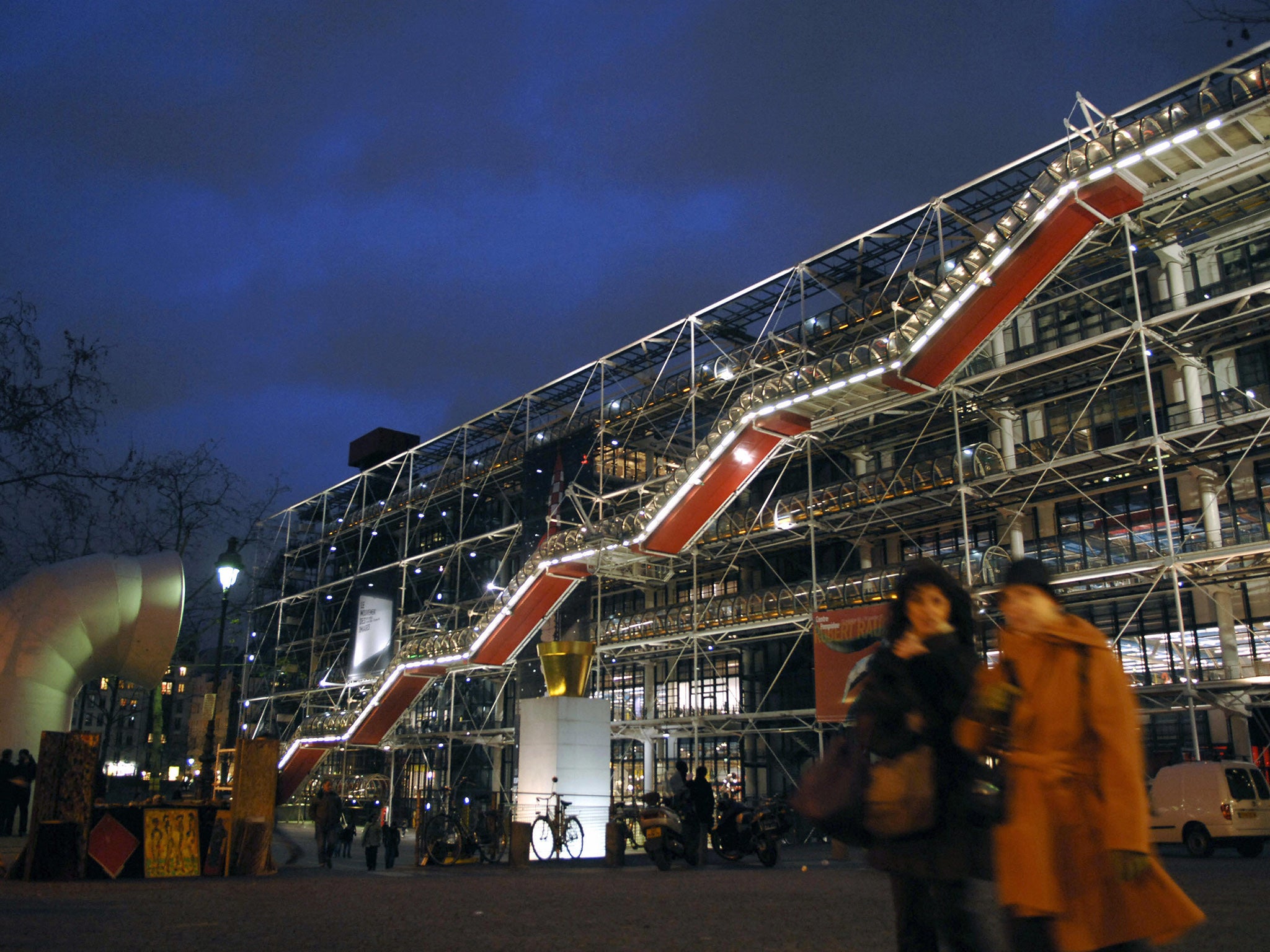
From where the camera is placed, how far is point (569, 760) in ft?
57.4

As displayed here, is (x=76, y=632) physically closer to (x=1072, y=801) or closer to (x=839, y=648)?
(x=839, y=648)

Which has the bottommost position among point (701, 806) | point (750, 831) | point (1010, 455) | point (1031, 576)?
point (750, 831)

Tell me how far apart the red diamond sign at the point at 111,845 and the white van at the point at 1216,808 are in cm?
1338

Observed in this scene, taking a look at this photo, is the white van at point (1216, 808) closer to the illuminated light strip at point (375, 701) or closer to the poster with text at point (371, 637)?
the illuminated light strip at point (375, 701)

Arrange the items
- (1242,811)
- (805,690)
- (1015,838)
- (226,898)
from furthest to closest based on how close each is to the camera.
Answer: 1. (805,690)
2. (1242,811)
3. (226,898)
4. (1015,838)

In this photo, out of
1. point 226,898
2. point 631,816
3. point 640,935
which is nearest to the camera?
point 640,935

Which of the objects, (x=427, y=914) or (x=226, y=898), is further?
(x=226, y=898)

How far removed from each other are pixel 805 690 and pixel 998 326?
11576 mm

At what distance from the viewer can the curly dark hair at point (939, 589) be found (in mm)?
3713

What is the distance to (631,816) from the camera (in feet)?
51.7

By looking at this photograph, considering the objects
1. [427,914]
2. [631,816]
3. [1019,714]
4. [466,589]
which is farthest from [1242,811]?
[466,589]

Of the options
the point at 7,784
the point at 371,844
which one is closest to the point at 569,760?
the point at 371,844

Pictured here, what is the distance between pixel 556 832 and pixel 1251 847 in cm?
982

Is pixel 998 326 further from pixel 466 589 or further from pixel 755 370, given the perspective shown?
A: pixel 466 589
